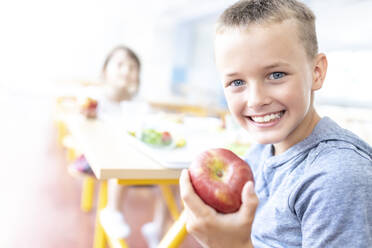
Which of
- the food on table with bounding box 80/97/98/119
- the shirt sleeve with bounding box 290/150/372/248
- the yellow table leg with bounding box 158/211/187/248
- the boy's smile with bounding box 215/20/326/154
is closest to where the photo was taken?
the shirt sleeve with bounding box 290/150/372/248

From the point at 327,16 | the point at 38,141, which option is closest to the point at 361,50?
the point at 327,16

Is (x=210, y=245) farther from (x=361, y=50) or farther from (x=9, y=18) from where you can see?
(x=9, y=18)

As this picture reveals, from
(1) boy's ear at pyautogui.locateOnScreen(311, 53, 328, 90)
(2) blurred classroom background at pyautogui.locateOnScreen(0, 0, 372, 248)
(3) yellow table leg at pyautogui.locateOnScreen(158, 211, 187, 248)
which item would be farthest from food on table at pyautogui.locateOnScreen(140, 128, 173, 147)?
(2) blurred classroom background at pyautogui.locateOnScreen(0, 0, 372, 248)

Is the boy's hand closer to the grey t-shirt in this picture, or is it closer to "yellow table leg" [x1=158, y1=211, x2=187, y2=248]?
the grey t-shirt

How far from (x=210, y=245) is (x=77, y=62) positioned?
6693 mm

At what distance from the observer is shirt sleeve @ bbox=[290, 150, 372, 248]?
0.44 metres

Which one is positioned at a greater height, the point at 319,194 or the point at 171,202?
the point at 319,194

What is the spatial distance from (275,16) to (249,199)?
35 cm

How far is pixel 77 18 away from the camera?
21.1ft

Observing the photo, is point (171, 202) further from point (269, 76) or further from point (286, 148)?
point (269, 76)

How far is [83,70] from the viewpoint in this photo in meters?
6.65

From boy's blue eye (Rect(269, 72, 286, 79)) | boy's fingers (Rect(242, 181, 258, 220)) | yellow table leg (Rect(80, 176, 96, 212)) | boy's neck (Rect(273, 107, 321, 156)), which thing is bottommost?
yellow table leg (Rect(80, 176, 96, 212))

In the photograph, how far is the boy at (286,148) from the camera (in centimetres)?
46

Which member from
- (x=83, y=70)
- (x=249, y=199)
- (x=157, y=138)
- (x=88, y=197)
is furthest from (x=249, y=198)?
(x=83, y=70)
